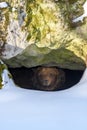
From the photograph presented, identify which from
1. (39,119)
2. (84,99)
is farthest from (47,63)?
(39,119)

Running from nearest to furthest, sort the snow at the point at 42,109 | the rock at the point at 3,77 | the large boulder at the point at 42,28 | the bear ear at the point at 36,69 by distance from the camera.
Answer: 1. the snow at the point at 42,109
2. the rock at the point at 3,77
3. the large boulder at the point at 42,28
4. the bear ear at the point at 36,69

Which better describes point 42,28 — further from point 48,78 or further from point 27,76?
point 27,76

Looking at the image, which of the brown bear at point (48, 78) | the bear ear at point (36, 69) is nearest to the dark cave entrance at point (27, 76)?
the bear ear at point (36, 69)

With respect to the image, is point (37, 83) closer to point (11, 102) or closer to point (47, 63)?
point (47, 63)

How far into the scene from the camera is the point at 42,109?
4488 millimetres

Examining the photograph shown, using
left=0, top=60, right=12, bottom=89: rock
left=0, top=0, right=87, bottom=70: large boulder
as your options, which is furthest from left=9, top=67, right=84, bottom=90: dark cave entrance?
left=0, top=60, right=12, bottom=89: rock

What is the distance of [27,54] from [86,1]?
140cm

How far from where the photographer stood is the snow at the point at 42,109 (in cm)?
412

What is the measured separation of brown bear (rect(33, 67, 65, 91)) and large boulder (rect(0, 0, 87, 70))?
0.51 m

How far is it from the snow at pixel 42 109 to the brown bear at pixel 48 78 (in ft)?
3.23

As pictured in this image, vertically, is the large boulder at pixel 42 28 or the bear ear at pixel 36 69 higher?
the large boulder at pixel 42 28

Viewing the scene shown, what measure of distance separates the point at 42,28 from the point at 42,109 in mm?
1657

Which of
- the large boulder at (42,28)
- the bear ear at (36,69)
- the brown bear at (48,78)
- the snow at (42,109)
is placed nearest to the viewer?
the snow at (42,109)

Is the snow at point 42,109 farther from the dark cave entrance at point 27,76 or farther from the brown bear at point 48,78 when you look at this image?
the dark cave entrance at point 27,76
